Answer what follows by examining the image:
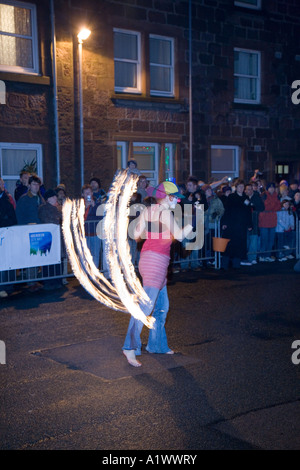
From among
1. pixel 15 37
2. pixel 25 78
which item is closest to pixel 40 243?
pixel 25 78

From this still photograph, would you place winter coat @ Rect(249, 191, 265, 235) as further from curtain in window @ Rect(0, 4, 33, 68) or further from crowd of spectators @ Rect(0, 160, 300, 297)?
curtain in window @ Rect(0, 4, 33, 68)

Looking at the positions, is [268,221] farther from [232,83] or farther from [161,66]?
[232,83]

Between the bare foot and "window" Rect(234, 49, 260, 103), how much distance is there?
1560cm

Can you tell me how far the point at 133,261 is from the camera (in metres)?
12.7

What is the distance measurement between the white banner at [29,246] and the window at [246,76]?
11709mm

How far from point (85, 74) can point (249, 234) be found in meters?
6.81

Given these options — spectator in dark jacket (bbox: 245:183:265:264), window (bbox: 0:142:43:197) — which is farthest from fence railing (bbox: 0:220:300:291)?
window (bbox: 0:142:43:197)

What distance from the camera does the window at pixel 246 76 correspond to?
20812 millimetres

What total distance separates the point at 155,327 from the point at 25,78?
10804mm

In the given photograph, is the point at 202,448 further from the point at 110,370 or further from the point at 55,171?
the point at 55,171

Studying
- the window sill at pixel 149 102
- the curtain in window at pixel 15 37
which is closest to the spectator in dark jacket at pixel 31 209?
the curtain in window at pixel 15 37

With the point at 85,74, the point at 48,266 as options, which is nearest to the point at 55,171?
the point at 85,74

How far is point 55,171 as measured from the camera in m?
16.5

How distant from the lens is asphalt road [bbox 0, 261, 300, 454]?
16.0ft
